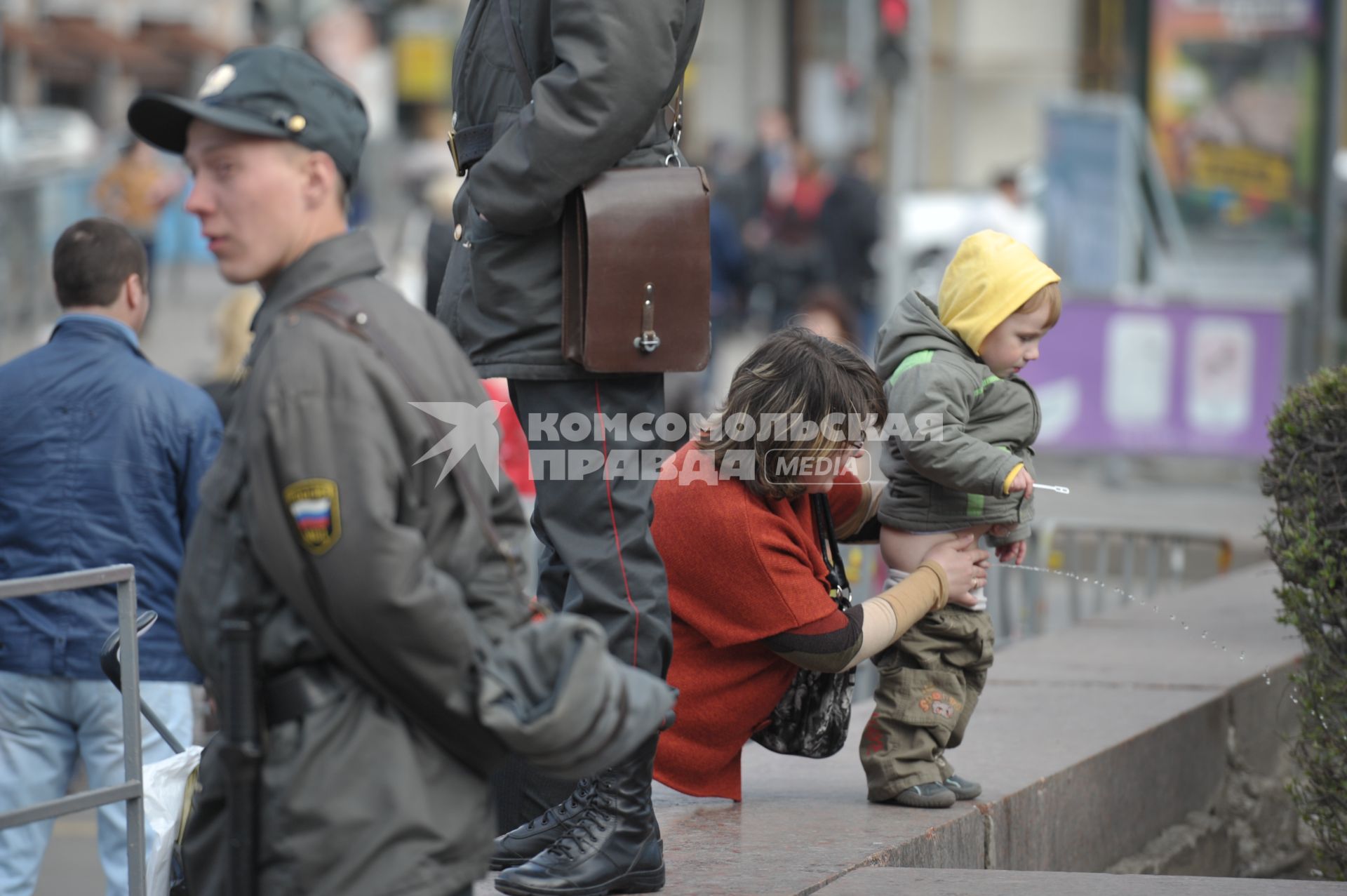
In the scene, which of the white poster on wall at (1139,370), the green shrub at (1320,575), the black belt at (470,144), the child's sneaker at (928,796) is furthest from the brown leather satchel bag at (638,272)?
the white poster on wall at (1139,370)

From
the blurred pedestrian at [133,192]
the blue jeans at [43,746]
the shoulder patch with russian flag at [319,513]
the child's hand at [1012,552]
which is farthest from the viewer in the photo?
the blurred pedestrian at [133,192]

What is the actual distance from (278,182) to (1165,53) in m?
12.1

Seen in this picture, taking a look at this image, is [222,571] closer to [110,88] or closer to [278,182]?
[278,182]

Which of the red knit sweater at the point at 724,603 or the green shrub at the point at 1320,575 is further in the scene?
the green shrub at the point at 1320,575

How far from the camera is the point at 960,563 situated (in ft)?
12.9

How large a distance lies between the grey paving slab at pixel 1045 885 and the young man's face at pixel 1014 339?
108 centimetres

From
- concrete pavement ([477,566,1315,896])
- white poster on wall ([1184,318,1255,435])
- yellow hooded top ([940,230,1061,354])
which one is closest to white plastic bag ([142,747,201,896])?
concrete pavement ([477,566,1315,896])

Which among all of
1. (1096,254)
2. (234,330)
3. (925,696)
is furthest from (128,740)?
(1096,254)

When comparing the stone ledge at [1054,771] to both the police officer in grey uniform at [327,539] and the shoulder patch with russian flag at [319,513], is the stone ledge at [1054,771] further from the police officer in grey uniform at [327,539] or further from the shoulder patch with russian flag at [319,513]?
the shoulder patch with russian flag at [319,513]

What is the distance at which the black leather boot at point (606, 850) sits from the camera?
3324mm

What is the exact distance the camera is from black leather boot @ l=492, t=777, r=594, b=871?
137 inches

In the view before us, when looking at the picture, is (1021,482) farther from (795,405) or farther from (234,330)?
(234,330)

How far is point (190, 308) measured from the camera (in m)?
20.0

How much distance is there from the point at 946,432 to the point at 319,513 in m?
1.74
